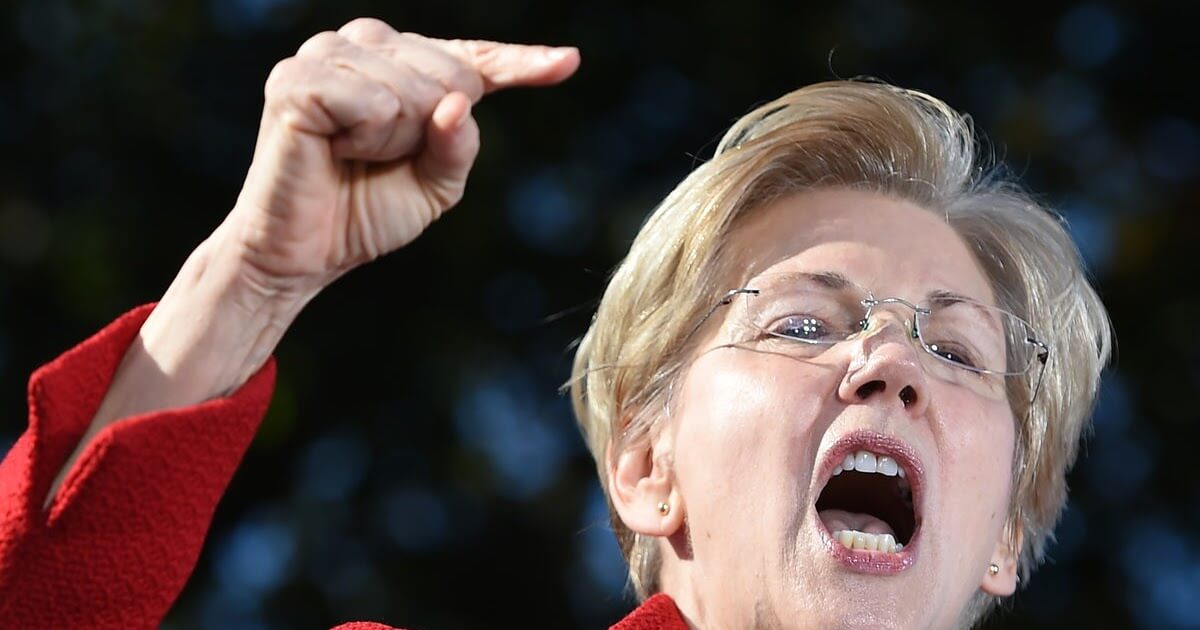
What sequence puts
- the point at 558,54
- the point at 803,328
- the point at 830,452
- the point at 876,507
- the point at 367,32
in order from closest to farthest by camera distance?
1. the point at 558,54
2. the point at 367,32
3. the point at 830,452
4. the point at 803,328
5. the point at 876,507

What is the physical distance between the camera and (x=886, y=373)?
2.08 m

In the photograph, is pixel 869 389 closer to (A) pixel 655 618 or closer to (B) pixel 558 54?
(A) pixel 655 618

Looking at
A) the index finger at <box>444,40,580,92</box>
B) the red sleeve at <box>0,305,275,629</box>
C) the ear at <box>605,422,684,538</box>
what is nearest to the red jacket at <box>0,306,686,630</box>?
the red sleeve at <box>0,305,275,629</box>

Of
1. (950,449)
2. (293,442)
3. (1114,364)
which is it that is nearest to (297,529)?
(293,442)

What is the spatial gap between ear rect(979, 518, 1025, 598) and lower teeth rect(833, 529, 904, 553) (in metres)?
0.23

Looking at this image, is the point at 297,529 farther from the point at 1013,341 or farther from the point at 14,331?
the point at 1013,341

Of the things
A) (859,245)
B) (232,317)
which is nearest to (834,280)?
(859,245)

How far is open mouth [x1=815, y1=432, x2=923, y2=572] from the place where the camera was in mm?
2039

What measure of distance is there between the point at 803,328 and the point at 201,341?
0.73 m

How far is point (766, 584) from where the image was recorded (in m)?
2.05

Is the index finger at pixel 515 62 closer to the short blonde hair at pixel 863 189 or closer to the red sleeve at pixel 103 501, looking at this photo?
the red sleeve at pixel 103 501

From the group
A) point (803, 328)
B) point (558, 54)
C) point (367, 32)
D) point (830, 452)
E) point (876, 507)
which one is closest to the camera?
point (558, 54)

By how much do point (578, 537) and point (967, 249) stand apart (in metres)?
1.84

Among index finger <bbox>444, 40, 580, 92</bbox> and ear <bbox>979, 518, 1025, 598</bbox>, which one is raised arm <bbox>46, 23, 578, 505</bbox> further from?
ear <bbox>979, 518, 1025, 598</bbox>
